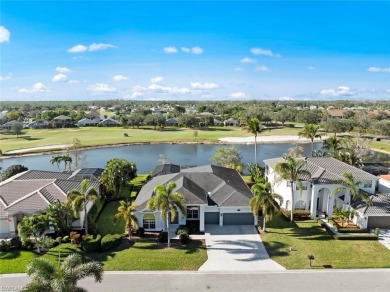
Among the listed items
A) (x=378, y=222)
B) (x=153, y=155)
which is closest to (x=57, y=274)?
(x=378, y=222)

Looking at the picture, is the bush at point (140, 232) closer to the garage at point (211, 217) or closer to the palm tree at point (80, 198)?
the palm tree at point (80, 198)

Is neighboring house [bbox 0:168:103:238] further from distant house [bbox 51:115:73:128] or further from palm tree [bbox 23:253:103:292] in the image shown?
distant house [bbox 51:115:73:128]

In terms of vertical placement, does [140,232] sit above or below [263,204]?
below

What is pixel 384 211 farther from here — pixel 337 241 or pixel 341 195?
pixel 337 241

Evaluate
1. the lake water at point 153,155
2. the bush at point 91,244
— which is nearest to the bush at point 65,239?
the bush at point 91,244

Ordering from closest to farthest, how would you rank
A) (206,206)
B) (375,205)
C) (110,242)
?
(110,242), (206,206), (375,205)

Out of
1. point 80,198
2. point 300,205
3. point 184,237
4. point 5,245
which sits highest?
point 80,198

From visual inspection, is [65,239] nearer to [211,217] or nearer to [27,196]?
[27,196]
